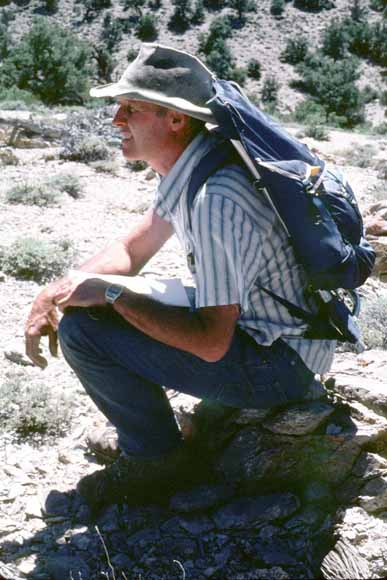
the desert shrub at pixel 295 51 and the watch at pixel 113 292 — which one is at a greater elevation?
the watch at pixel 113 292

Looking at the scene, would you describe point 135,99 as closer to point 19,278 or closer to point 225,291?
point 225,291

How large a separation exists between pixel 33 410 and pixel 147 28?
38.5 m

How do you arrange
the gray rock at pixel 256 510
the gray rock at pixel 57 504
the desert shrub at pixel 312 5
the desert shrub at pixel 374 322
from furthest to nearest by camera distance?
the desert shrub at pixel 312 5
the desert shrub at pixel 374 322
the gray rock at pixel 57 504
the gray rock at pixel 256 510

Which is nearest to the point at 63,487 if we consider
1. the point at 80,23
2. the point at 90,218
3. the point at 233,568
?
the point at 233,568

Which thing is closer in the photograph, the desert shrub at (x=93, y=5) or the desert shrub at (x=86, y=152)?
the desert shrub at (x=86, y=152)

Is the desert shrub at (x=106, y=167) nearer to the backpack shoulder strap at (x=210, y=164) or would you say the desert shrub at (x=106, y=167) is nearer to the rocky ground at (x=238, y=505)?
the rocky ground at (x=238, y=505)

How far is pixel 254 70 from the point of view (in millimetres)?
35625

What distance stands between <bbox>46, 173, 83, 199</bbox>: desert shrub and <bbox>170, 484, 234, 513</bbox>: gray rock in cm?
539

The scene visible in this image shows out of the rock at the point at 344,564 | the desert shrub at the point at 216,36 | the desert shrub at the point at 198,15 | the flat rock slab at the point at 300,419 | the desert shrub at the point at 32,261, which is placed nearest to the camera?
the rock at the point at 344,564

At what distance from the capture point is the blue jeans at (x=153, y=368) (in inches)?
90.6

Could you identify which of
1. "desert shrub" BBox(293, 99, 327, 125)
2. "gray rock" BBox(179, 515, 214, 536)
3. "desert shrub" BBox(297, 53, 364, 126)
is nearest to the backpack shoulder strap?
"gray rock" BBox(179, 515, 214, 536)

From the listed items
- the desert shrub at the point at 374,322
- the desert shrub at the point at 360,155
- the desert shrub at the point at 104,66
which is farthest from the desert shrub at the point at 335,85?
the desert shrub at the point at 374,322

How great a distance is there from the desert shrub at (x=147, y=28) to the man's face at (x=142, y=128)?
38461 millimetres

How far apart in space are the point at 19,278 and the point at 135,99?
9.50ft
